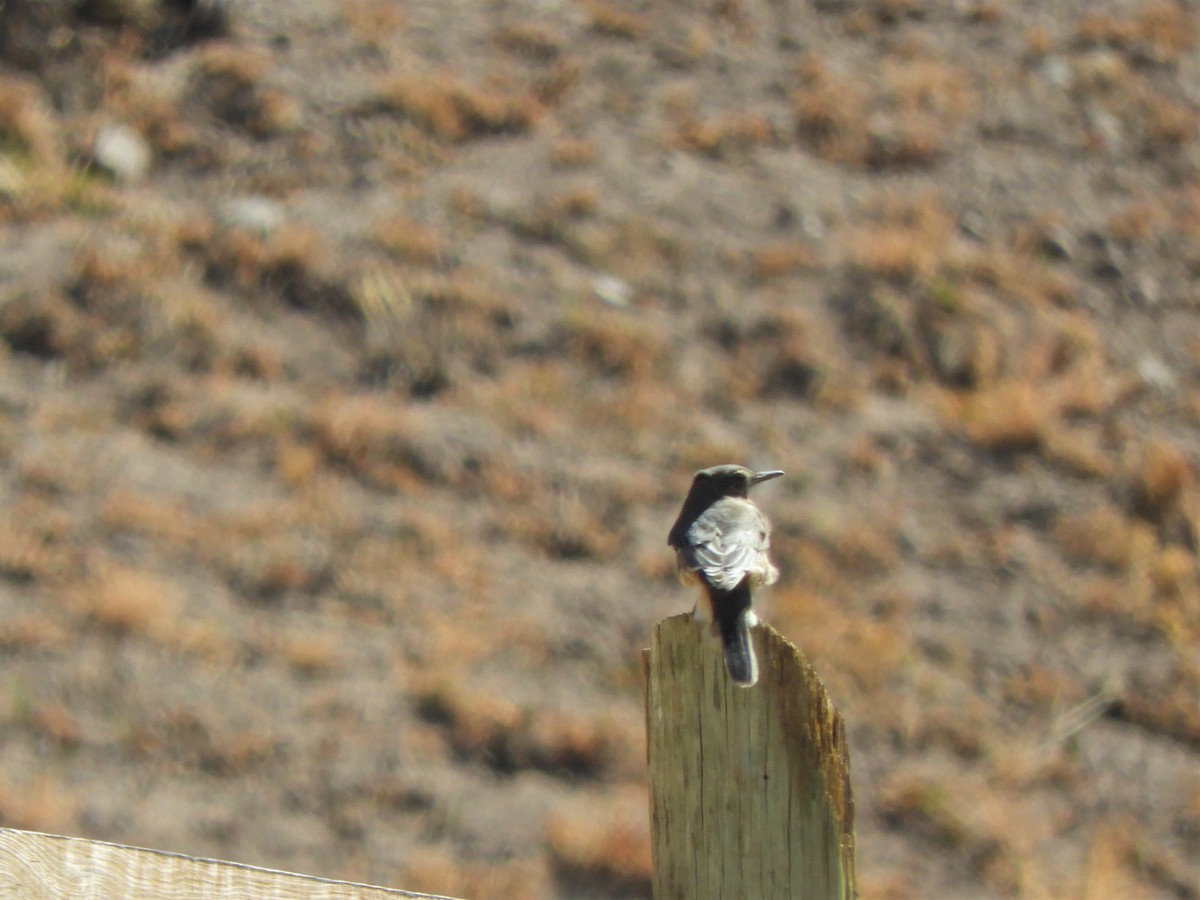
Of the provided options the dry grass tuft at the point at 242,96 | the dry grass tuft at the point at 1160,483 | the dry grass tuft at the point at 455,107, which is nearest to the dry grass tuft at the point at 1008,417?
the dry grass tuft at the point at 1160,483

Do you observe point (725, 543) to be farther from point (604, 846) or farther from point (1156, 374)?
point (1156, 374)

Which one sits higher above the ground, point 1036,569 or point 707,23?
point 707,23

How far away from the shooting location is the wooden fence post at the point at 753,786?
1.94 metres

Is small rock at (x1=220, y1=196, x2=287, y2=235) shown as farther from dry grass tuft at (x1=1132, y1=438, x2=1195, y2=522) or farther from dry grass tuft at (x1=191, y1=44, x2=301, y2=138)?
dry grass tuft at (x1=1132, y1=438, x2=1195, y2=522)

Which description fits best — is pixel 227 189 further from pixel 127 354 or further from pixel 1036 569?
pixel 1036 569

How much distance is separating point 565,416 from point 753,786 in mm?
7039

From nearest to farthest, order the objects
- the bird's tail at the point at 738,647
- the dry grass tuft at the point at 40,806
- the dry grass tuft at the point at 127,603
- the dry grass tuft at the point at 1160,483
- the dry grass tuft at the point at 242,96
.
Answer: the bird's tail at the point at 738,647
the dry grass tuft at the point at 40,806
the dry grass tuft at the point at 127,603
the dry grass tuft at the point at 1160,483
the dry grass tuft at the point at 242,96

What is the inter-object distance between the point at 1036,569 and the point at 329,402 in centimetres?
463

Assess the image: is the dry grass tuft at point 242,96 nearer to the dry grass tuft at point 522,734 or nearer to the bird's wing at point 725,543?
the dry grass tuft at point 522,734

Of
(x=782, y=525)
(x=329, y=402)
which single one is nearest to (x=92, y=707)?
(x=329, y=402)

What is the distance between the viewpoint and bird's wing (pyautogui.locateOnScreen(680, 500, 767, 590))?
3.36 metres

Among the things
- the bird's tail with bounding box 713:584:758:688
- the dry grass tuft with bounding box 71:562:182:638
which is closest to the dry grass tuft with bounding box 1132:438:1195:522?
the dry grass tuft with bounding box 71:562:182:638

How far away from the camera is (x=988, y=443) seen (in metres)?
9.17

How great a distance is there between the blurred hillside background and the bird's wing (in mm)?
2968
